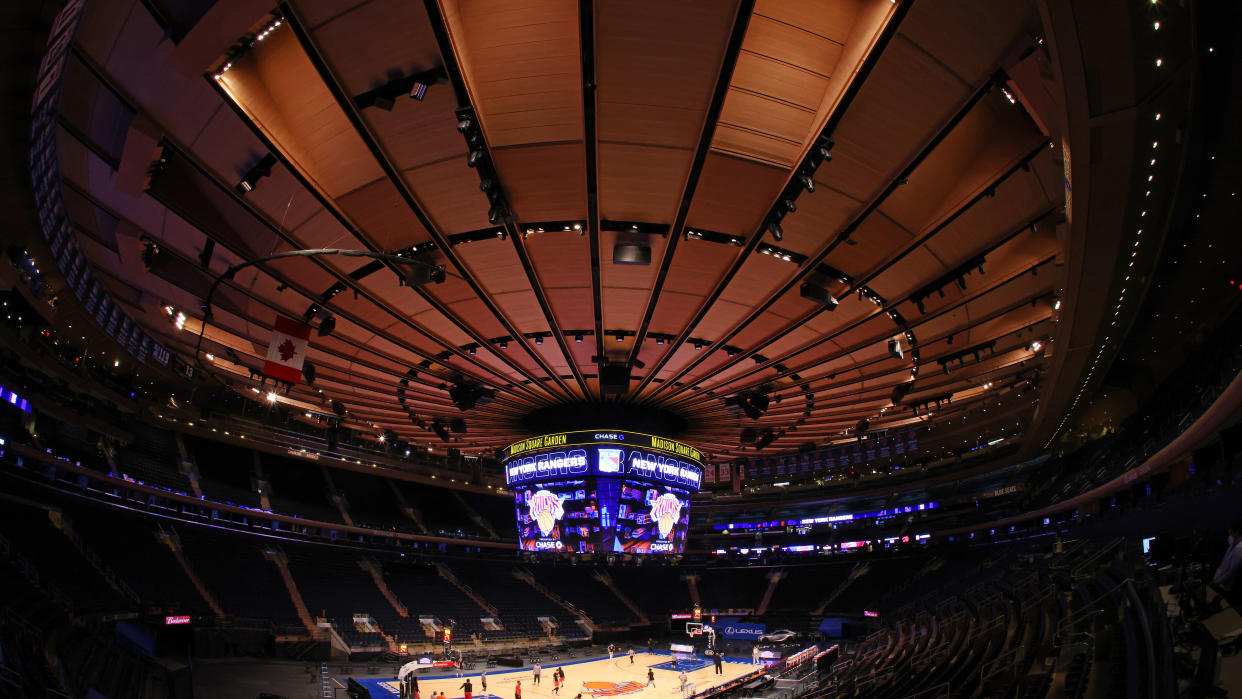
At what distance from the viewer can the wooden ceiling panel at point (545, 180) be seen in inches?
431

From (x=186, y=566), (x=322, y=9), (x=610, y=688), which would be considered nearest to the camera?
(x=322, y=9)

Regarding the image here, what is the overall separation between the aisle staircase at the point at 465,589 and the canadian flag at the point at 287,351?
34.3m

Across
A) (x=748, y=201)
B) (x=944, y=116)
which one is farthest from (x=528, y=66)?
(x=944, y=116)

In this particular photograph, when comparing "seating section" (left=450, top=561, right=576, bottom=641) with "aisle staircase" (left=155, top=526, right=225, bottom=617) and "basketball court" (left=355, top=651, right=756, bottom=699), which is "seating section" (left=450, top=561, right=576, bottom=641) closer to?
"basketball court" (left=355, top=651, right=756, bottom=699)

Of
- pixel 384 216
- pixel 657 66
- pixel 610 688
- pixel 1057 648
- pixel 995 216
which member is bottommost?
pixel 610 688

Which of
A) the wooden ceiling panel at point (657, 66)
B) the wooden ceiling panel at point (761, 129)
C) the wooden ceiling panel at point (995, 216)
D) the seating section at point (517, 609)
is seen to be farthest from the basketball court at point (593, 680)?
the wooden ceiling panel at point (761, 129)

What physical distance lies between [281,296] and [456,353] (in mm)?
5585

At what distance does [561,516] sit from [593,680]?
12266mm

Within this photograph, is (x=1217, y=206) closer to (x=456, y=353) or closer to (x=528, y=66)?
(x=528, y=66)

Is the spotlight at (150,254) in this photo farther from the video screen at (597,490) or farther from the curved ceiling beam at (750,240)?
the video screen at (597,490)

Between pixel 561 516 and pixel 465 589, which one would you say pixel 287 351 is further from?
pixel 465 589

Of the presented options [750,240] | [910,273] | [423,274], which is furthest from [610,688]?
[423,274]

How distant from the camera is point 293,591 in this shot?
3812 centimetres

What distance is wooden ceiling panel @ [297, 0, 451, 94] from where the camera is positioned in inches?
321
